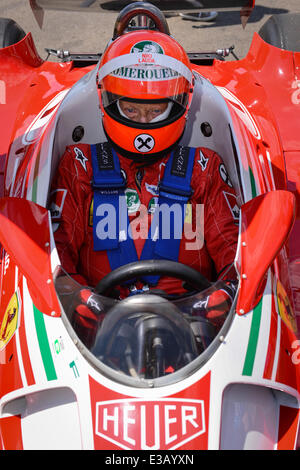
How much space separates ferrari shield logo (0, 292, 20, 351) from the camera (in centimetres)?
228

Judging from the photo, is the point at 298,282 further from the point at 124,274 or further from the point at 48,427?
the point at 48,427

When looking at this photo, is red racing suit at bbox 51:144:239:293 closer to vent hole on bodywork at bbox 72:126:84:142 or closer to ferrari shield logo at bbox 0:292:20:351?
vent hole on bodywork at bbox 72:126:84:142

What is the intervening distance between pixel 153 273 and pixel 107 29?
14.9ft

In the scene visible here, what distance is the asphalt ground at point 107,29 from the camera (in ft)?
18.7

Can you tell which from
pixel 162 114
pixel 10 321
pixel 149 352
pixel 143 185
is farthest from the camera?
pixel 143 185

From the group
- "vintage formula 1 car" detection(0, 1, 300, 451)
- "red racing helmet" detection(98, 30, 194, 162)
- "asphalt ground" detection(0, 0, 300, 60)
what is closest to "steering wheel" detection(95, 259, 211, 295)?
"vintage formula 1 car" detection(0, 1, 300, 451)

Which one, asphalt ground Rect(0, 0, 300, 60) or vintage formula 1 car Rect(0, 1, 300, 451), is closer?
vintage formula 1 car Rect(0, 1, 300, 451)

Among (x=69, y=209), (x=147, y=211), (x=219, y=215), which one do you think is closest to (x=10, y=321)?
(x=69, y=209)

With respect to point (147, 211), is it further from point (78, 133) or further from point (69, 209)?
point (78, 133)

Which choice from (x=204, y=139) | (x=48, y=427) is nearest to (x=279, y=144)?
(x=204, y=139)

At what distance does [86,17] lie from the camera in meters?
6.22

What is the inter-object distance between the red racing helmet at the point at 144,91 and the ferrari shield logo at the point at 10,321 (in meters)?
0.94

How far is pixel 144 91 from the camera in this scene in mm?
2592

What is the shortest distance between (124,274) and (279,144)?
167 cm
